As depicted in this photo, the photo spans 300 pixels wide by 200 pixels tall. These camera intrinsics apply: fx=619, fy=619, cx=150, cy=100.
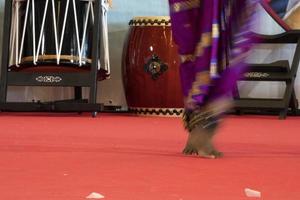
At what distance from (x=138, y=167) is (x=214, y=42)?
371 mm

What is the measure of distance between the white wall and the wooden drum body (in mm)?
299

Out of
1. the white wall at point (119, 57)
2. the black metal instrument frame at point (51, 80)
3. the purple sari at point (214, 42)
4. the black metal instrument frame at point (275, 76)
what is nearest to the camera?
the purple sari at point (214, 42)

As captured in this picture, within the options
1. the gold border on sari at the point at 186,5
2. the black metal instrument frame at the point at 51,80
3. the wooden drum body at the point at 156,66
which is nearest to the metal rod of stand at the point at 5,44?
the black metal instrument frame at the point at 51,80

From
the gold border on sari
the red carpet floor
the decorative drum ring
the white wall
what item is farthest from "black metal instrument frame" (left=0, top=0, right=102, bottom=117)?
the gold border on sari

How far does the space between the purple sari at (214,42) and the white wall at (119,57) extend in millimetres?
2563

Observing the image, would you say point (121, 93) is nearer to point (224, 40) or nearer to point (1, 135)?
point (1, 135)

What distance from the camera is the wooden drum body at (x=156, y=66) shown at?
147 inches

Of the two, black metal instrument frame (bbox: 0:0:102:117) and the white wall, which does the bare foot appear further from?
the white wall

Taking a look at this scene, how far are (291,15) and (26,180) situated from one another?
3.14 m

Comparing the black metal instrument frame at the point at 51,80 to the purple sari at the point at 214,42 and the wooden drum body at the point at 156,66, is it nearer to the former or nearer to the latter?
the wooden drum body at the point at 156,66

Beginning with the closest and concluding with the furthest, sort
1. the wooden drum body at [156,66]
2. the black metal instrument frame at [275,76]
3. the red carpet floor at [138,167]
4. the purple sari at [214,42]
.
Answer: the red carpet floor at [138,167], the purple sari at [214,42], the black metal instrument frame at [275,76], the wooden drum body at [156,66]

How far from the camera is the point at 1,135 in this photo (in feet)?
6.79

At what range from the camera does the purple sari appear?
4.83ft

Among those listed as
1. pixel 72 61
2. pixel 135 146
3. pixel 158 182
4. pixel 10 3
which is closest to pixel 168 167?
pixel 158 182
